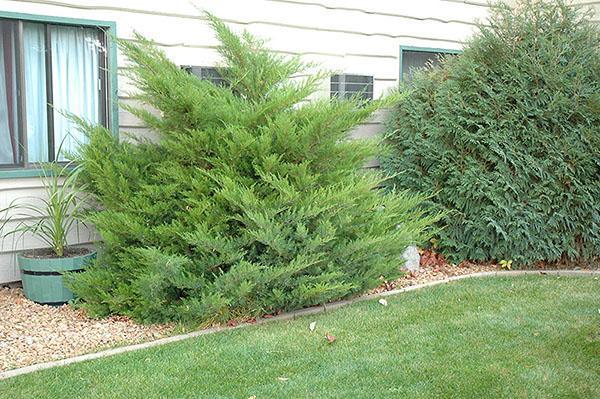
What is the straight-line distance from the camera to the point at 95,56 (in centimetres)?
605

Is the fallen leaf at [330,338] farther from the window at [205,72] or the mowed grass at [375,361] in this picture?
the window at [205,72]

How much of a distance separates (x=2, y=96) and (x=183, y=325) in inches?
86.0

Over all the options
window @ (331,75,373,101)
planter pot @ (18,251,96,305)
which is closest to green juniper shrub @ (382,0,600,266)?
window @ (331,75,373,101)

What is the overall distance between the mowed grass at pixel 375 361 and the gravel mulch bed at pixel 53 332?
0.37 meters

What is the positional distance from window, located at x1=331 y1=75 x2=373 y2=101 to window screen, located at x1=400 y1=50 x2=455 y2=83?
47cm

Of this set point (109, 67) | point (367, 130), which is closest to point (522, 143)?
point (367, 130)

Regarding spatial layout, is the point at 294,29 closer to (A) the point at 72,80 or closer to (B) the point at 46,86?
(A) the point at 72,80

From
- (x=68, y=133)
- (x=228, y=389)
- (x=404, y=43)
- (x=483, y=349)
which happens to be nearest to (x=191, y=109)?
(x=68, y=133)

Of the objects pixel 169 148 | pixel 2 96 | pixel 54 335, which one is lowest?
pixel 54 335

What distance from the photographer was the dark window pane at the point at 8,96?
556 centimetres

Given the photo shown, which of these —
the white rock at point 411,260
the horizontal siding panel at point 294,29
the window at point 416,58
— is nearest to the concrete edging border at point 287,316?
the white rock at point 411,260

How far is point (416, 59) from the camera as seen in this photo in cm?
867

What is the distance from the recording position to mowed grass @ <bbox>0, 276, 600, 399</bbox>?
157 inches

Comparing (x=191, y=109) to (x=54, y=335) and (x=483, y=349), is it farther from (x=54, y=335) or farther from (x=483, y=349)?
(x=483, y=349)
